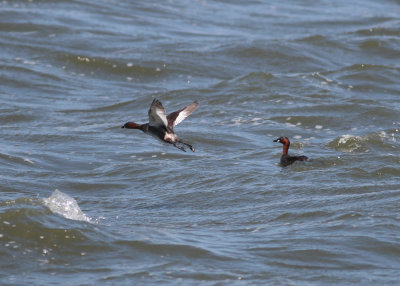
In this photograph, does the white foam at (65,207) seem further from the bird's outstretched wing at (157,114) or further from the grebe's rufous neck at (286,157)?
the grebe's rufous neck at (286,157)

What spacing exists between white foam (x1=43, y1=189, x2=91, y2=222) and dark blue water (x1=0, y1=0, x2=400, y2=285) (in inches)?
0.9

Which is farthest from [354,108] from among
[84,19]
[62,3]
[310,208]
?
[62,3]

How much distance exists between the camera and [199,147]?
1398 centimetres

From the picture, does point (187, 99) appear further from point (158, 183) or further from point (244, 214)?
point (244, 214)

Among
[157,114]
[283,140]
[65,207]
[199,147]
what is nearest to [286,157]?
[283,140]

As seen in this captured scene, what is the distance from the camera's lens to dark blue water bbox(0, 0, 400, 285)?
8.73m

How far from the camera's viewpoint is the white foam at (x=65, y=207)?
9.70 m

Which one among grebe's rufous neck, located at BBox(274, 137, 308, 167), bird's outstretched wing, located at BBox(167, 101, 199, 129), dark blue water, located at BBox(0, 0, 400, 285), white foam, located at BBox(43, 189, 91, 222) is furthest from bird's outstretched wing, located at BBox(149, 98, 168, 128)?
grebe's rufous neck, located at BBox(274, 137, 308, 167)

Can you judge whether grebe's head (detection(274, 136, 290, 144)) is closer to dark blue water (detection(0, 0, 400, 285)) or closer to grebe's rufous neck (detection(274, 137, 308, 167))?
grebe's rufous neck (detection(274, 137, 308, 167))

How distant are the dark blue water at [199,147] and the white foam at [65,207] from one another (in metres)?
0.02

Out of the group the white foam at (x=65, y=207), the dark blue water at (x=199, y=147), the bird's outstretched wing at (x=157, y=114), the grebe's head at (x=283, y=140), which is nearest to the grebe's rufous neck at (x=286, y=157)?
the grebe's head at (x=283, y=140)

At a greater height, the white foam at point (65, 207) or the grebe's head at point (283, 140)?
the grebe's head at point (283, 140)

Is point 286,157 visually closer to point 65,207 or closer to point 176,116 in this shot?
point 176,116

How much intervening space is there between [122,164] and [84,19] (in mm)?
11546
